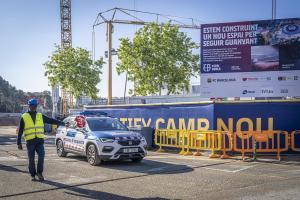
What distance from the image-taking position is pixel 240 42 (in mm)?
18172

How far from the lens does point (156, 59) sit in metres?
42.9

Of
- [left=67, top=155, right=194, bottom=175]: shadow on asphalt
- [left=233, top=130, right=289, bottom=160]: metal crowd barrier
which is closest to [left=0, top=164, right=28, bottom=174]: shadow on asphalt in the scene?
[left=67, top=155, right=194, bottom=175]: shadow on asphalt

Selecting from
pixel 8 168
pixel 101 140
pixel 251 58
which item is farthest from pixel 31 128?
pixel 251 58

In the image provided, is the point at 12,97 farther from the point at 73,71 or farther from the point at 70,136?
the point at 70,136

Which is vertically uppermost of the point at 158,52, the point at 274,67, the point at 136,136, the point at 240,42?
the point at 158,52

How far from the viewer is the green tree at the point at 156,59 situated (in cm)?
4306

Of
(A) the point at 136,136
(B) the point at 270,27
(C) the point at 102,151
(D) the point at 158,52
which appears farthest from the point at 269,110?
(D) the point at 158,52

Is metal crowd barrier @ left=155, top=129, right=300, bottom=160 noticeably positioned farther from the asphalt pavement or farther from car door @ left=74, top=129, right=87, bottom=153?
car door @ left=74, top=129, right=87, bottom=153

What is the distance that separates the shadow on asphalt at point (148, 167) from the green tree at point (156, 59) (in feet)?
98.2

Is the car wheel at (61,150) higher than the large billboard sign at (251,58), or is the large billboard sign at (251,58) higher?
the large billboard sign at (251,58)

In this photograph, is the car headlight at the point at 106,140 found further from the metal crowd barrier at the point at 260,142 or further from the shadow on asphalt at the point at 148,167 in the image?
the metal crowd barrier at the point at 260,142

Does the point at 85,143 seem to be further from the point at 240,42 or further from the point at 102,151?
the point at 240,42

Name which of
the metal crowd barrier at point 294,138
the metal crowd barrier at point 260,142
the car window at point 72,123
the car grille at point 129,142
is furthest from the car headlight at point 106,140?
the metal crowd barrier at point 294,138

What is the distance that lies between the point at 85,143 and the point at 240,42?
903 cm
